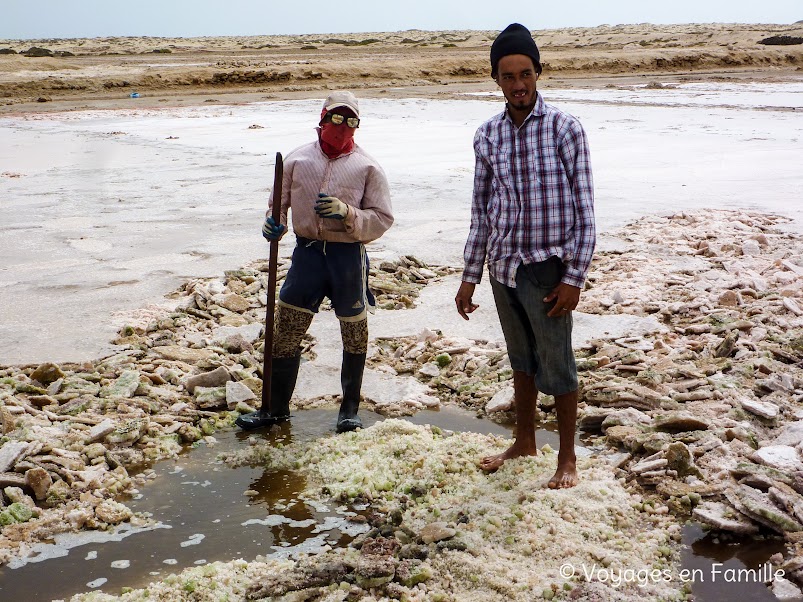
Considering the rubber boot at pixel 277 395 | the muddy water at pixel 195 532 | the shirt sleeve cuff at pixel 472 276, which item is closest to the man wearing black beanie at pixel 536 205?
the shirt sleeve cuff at pixel 472 276

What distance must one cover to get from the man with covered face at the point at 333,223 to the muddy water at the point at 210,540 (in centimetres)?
77

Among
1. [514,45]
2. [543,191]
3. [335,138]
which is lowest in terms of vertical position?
[543,191]

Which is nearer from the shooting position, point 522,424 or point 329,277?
point 522,424

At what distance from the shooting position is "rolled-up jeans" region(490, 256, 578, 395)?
3.57 metres

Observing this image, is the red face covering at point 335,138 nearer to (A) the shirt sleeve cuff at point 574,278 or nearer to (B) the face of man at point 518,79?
(B) the face of man at point 518,79

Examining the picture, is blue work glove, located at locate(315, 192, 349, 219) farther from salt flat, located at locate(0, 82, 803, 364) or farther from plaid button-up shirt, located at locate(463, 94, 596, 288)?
salt flat, located at locate(0, 82, 803, 364)

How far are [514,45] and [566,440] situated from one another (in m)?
1.75

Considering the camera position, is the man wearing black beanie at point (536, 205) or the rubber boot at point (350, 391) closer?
the man wearing black beanie at point (536, 205)

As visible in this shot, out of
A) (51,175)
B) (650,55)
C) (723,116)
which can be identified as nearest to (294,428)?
(51,175)

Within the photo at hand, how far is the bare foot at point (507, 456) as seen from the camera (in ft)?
13.7

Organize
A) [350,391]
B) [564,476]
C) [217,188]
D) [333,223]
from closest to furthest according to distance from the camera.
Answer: [564,476] → [333,223] → [350,391] → [217,188]

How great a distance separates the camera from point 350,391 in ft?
15.9

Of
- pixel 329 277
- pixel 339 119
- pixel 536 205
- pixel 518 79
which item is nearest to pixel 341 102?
pixel 339 119

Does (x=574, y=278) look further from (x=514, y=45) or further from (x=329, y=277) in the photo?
(x=329, y=277)
